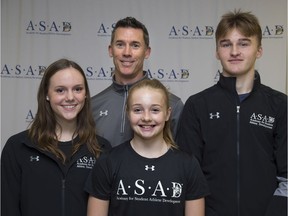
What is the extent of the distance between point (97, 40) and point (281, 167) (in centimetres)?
266

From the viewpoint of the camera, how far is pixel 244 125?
5.74 feet

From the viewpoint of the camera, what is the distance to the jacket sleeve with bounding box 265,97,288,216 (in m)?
1.68

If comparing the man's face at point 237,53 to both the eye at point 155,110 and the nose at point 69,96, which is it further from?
the nose at point 69,96

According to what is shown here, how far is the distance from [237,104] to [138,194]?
24.4 inches

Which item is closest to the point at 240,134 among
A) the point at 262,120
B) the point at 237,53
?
the point at 262,120

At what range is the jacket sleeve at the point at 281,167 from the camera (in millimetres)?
1679

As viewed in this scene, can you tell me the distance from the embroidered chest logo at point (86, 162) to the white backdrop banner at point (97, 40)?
219cm

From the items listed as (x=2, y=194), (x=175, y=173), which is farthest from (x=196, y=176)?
(x=2, y=194)

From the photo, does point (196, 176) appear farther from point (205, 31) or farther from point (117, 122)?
point (205, 31)

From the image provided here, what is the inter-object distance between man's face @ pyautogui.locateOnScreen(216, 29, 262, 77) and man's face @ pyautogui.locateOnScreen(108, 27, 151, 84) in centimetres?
49

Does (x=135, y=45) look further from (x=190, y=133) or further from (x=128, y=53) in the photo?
(x=190, y=133)

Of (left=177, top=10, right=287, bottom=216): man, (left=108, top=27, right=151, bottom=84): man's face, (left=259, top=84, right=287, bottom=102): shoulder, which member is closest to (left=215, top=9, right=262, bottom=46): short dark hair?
(left=177, top=10, right=287, bottom=216): man

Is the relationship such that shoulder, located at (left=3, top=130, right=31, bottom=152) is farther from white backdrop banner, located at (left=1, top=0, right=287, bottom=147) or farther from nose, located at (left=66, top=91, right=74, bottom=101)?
white backdrop banner, located at (left=1, top=0, right=287, bottom=147)

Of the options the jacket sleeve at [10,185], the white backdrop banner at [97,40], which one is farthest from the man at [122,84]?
the white backdrop banner at [97,40]
